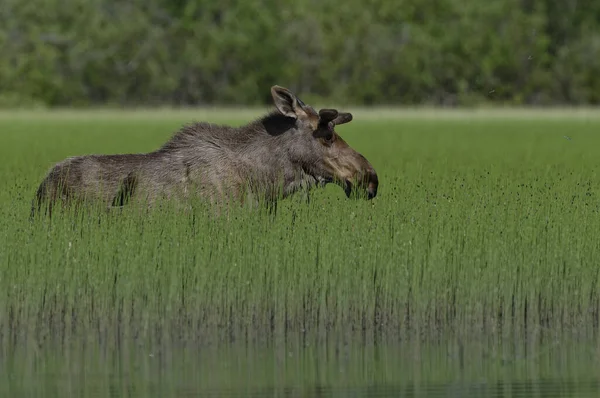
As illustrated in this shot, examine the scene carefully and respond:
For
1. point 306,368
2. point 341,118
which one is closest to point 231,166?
point 341,118

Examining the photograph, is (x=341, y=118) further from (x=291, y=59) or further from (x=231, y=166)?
(x=291, y=59)

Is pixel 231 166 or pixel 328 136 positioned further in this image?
pixel 328 136

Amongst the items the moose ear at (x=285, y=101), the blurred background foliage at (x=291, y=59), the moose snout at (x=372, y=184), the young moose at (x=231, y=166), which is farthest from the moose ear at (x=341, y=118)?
the blurred background foliage at (x=291, y=59)

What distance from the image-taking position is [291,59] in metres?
71.0

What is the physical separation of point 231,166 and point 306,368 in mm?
4141

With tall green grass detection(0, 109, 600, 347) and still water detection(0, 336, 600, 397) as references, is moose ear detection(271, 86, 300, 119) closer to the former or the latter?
tall green grass detection(0, 109, 600, 347)

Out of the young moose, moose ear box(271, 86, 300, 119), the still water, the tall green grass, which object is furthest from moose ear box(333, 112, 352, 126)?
the still water

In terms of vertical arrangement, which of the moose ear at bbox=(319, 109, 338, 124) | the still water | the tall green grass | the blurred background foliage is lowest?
the still water

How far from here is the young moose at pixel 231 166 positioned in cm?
1203

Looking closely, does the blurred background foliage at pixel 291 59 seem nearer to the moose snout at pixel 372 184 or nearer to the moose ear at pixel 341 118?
the moose ear at pixel 341 118

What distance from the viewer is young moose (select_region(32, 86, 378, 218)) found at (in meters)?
12.0

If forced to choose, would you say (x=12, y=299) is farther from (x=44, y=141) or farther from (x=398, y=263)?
(x=44, y=141)

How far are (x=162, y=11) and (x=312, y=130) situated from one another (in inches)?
2534

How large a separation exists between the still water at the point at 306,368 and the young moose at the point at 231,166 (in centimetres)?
299
